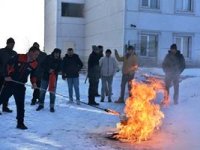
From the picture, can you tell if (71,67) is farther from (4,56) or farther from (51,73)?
(4,56)

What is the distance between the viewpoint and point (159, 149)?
8.13 metres

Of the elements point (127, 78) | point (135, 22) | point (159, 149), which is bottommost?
point (159, 149)

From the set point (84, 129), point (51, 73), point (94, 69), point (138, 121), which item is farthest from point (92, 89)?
point (138, 121)

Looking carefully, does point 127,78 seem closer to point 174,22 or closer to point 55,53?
point 55,53

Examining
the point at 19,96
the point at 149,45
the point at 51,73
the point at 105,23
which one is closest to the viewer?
the point at 19,96

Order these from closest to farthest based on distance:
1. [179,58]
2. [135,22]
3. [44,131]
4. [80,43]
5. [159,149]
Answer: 1. [159,149]
2. [44,131]
3. [179,58]
4. [135,22]
5. [80,43]

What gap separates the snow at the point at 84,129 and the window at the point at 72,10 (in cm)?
2266

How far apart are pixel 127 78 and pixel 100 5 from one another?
17.0 meters

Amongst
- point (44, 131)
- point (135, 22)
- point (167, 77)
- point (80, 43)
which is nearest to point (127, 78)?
point (167, 77)

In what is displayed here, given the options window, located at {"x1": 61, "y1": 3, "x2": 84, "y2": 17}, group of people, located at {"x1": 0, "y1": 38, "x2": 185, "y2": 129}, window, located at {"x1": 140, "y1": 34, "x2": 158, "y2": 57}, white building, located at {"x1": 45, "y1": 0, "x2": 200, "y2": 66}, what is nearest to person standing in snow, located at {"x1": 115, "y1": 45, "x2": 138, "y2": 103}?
group of people, located at {"x1": 0, "y1": 38, "x2": 185, "y2": 129}

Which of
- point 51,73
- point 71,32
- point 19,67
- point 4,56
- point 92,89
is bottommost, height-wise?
point 92,89

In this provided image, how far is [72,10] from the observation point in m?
36.9

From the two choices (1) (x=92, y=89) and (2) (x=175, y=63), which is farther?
(2) (x=175, y=63)

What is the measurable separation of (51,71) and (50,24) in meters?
27.2
